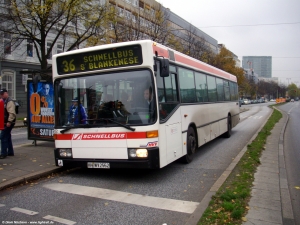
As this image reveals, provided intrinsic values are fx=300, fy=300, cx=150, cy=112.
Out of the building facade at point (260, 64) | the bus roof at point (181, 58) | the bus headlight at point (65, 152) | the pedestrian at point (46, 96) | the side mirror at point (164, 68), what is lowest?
the bus headlight at point (65, 152)

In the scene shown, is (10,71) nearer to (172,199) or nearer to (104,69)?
(104,69)

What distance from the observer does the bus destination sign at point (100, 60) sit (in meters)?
6.29

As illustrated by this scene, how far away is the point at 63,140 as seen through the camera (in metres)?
6.77

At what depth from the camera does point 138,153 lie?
241 inches

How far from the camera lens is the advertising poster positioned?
10.2 meters

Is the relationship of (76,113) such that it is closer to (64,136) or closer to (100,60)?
(64,136)

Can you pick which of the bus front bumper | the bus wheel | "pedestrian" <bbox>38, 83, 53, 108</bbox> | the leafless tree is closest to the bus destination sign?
the bus front bumper

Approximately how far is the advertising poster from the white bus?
3.40 m

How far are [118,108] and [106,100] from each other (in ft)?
1.12

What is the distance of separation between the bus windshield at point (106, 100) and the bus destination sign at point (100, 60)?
191 mm

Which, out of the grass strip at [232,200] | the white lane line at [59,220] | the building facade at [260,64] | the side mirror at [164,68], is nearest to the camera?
the grass strip at [232,200]

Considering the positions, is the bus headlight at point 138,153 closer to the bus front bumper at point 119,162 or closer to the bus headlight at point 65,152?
the bus front bumper at point 119,162

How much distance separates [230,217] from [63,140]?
404 centimetres

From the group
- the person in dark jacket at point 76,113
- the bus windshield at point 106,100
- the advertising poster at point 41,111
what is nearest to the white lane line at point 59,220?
the bus windshield at point 106,100
